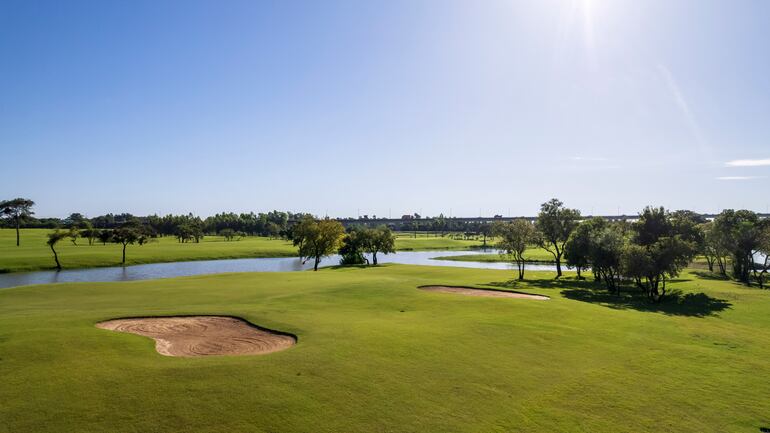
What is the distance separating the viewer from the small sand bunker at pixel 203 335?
60.5 ft

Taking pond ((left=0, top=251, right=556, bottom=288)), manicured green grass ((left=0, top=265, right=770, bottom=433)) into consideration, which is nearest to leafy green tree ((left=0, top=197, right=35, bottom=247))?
pond ((left=0, top=251, right=556, bottom=288))

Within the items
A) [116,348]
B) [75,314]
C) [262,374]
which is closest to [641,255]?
[262,374]

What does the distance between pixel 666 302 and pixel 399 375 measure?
3375 cm

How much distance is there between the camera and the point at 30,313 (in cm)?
2519

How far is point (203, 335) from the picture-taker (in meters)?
21.1

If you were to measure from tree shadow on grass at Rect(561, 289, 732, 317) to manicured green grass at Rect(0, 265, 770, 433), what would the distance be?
5.70 metres

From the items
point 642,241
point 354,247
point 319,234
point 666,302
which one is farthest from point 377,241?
point 666,302

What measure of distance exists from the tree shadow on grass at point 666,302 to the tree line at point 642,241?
1241mm

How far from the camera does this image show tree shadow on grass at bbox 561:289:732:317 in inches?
1337

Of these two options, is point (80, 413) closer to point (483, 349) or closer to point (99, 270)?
point (483, 349)

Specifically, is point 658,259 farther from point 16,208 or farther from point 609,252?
point 16,208

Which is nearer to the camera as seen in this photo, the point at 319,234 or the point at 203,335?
the point at 203,335

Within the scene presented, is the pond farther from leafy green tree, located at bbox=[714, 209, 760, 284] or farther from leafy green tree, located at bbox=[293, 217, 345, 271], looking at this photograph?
leafy green tree, located at bbox=[714, 209, 760, 284]

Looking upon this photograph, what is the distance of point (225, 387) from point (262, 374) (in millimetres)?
1362
